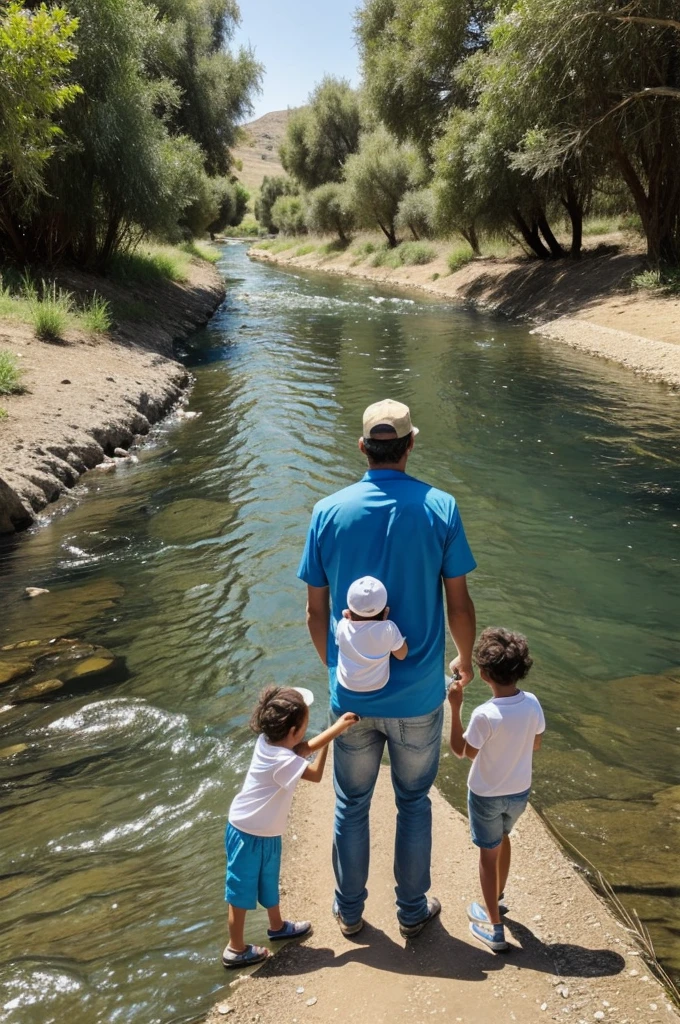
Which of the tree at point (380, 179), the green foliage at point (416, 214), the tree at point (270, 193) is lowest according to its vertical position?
the green foliage at point (416, 214)

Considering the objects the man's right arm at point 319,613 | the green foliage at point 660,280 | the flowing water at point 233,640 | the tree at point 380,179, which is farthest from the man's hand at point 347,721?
the tree at point 380,179

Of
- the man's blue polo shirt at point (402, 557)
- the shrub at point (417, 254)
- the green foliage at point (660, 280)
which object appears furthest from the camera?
the shrub at point (417, 254)

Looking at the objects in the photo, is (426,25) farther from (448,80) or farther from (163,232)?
(163,232)

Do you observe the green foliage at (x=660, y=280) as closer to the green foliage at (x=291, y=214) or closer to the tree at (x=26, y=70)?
the tree at (x=26, y=70)

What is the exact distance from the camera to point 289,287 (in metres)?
39.0

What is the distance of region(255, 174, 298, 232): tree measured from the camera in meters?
81.4

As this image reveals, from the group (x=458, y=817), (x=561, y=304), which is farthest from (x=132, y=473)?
(x=561, y=304)

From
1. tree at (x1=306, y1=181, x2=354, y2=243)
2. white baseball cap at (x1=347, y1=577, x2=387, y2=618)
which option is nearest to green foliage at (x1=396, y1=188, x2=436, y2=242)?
tree at (x1=306, y1=181, x2=354, y2=243)

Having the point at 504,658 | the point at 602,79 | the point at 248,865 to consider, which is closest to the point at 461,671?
the point at 504,658

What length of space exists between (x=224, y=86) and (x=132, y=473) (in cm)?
3154

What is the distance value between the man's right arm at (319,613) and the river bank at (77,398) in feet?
23.2

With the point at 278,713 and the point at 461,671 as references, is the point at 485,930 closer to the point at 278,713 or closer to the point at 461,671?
the point at 461,671

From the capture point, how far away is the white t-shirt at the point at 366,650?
3.00 metres

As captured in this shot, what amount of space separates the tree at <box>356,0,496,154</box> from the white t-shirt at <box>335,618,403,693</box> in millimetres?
33075
